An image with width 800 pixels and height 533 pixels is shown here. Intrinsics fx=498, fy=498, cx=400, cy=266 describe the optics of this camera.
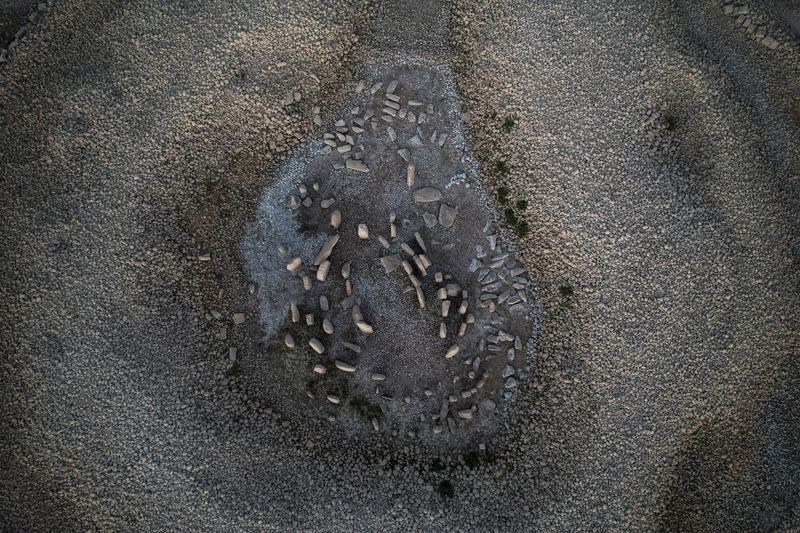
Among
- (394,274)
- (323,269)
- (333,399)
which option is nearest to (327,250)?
(323,269)

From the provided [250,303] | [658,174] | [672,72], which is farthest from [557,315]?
[250,303]

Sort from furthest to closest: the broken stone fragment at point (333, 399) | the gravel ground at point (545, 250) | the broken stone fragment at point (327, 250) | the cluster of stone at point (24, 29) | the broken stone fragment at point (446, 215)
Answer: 1. the broken stone fragment at point (446, 215)
2. the broken stone fragment at point (327, 250)
3. the broken stone fragment at point (333, 399)
4. the cluster of stone at point (24, 29)
5. the gravel ground at point (545, 250)

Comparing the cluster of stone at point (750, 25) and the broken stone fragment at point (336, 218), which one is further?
the broken stone fragment at point (336, 218)

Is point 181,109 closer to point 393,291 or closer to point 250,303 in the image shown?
point 250,303

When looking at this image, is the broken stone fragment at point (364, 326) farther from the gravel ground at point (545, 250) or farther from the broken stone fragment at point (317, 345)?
the gravel ground at point (545, 250)

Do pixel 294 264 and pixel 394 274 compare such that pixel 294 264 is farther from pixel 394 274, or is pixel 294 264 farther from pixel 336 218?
pixel 394 274

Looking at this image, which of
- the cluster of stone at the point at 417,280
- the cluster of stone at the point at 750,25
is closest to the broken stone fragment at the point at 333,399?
the cluster of stone at the point at 417,280
